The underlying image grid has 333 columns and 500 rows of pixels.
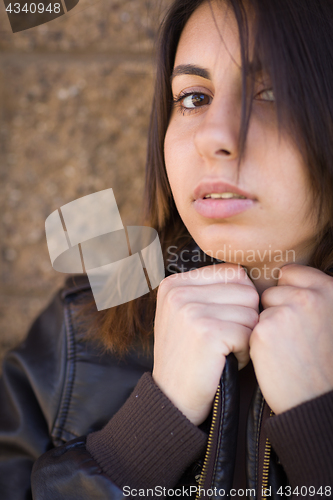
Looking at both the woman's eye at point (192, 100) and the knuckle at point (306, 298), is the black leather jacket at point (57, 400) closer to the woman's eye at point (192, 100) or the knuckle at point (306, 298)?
the knuckle at point (306, 298)

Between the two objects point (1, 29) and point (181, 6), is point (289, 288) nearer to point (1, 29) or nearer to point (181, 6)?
point (181, 6)

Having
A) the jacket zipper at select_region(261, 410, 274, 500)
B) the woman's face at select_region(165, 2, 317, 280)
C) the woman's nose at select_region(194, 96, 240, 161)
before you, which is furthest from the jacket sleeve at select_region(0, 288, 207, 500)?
the woman's nose at select_region(194, 96, 240, 161)

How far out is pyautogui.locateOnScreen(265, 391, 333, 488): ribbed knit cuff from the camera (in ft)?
2.38

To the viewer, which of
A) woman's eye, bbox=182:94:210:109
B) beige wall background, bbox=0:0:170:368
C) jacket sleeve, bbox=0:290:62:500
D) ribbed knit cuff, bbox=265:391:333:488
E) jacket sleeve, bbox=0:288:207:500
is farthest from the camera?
beige wall background, bbox=0:0:170:368

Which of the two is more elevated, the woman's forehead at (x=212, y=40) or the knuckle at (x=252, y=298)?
the woman's forehead at (x=212, y=40)

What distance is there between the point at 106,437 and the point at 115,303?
394 millimetres

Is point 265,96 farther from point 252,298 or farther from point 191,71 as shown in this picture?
point 252,298

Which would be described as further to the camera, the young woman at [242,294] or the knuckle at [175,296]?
the knuckle at [175,296]

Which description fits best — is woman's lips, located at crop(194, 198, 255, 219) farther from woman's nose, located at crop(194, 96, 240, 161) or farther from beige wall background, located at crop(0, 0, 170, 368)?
beige wall background, located at crop(0, 0, 170, 368)

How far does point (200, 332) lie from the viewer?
0.82 meters

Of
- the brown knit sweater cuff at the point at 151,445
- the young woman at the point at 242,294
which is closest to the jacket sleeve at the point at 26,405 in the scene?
the young woman at the point at 242,294

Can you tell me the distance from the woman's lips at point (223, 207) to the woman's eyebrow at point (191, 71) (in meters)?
0.28

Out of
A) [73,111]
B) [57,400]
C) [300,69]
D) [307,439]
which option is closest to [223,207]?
[300,69]

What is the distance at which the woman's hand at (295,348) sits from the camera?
77 centimetres
